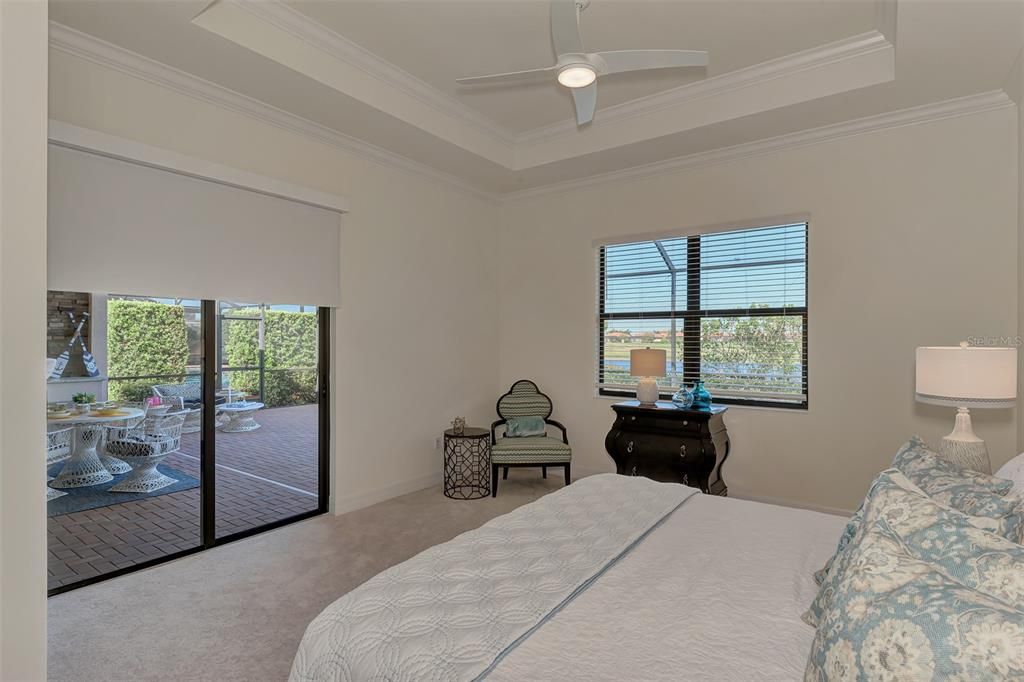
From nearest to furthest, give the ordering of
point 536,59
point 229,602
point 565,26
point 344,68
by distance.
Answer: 1. point 565,26
2. point 229,602
3. point 344,68
4. point 536,59

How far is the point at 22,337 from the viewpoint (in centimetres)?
173

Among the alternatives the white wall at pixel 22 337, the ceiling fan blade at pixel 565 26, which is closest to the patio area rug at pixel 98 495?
the white wall at pixel 22 337

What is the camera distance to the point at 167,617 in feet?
8.20

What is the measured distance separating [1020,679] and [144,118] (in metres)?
3.93

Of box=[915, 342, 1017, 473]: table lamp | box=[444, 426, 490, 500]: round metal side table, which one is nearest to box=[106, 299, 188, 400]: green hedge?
box=[444, 426, 490, 500]: round metal side table

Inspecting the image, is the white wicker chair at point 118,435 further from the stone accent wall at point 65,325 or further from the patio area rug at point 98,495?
the stone accent wall at point 65,325

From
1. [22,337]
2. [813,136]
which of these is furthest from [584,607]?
[813,136]

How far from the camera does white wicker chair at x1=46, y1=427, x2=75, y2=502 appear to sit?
2.79m

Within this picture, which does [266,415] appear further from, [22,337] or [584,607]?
[584,607]

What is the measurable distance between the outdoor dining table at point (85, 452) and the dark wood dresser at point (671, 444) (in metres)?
3.31

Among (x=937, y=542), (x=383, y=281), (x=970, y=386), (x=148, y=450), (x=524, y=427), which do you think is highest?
(x=383, y=281)

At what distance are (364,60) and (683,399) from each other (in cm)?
325

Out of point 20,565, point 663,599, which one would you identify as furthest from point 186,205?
point 663,599

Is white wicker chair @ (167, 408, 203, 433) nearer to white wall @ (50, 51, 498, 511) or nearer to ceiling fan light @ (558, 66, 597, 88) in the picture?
white wall @ (50, 51, 498, 511)
